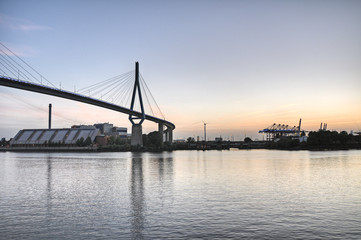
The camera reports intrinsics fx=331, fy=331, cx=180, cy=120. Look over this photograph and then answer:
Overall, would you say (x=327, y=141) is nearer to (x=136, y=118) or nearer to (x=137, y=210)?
(x=136, y=118)

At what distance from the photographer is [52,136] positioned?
175 meters

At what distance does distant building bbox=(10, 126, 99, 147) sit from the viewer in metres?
169

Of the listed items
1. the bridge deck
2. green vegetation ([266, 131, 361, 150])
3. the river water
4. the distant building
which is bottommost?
the river water

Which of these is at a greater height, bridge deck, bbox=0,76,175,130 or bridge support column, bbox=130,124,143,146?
bridge deck, bbox=0,76,175,130

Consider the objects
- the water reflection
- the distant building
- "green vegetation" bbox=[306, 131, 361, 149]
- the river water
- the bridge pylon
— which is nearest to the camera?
the river water

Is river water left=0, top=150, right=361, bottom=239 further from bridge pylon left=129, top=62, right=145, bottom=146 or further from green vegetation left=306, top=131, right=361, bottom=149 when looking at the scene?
green vegetation left=306, top=131, right=361, bottom=149

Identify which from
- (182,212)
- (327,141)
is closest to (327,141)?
(327,141)

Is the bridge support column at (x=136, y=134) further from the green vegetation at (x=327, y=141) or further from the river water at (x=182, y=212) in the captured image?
the river water at (x=182, y=212)

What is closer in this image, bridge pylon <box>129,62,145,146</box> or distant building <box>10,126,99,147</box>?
bridge pylon <box>129,62,145,146</box>

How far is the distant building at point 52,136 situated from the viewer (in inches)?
6639

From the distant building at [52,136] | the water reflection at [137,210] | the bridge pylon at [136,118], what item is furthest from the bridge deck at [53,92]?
the distant building at [52,136]

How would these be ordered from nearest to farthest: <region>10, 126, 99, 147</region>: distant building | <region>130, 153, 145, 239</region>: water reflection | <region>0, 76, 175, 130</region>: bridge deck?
<region>130, 153, 145, 239</region>: water reflection
<region>0, 76, 175, 130</region>: bridge deck
<region>10, 126, 99, 147</region>: distant building

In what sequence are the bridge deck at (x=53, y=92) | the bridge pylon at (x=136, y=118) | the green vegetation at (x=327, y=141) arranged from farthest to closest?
the green vegetation at (x=327, y=141)
the bridge pylon at (x=136, y=118)
the bridge deck at (x=53, y=92)

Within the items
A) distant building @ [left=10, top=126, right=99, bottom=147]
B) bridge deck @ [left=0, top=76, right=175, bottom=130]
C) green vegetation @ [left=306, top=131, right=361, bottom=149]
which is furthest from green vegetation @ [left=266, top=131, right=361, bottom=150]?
distant building @ [left=10, top=126, right=99, bottom=147]
